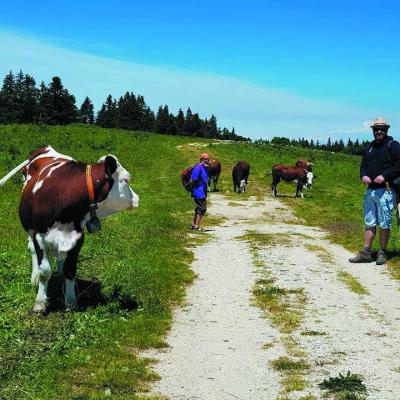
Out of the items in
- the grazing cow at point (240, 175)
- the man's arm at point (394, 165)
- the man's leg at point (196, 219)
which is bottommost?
the man's leg at point (196, 219)

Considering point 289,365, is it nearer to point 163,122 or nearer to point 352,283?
point 352,283

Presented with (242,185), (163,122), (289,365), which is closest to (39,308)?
(289,365)

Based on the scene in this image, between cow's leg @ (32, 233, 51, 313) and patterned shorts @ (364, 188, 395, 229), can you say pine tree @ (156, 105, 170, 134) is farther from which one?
cow's leg @ (32, 233, 51, 313)

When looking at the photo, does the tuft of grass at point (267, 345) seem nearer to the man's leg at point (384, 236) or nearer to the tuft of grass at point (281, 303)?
the tuft of grass at point (281, 303)

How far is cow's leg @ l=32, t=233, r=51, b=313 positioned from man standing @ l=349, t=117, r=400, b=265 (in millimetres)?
7558

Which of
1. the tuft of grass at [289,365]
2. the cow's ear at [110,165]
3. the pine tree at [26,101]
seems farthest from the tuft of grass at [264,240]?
the pine tree at [26,101]

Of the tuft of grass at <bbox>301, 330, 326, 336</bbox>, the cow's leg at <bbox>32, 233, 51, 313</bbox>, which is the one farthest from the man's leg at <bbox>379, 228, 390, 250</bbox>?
the cow's leg at <bbox>32, 233, 51, 313</bbox>

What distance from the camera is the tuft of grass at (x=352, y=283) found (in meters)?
10.1

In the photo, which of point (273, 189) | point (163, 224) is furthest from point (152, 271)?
point (273, 189)

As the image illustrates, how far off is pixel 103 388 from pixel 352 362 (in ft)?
9.87

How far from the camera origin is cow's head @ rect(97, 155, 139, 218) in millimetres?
7809

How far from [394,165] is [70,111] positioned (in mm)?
95451

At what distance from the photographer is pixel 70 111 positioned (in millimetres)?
101375

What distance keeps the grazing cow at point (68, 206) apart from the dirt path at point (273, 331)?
1934 millimetres
